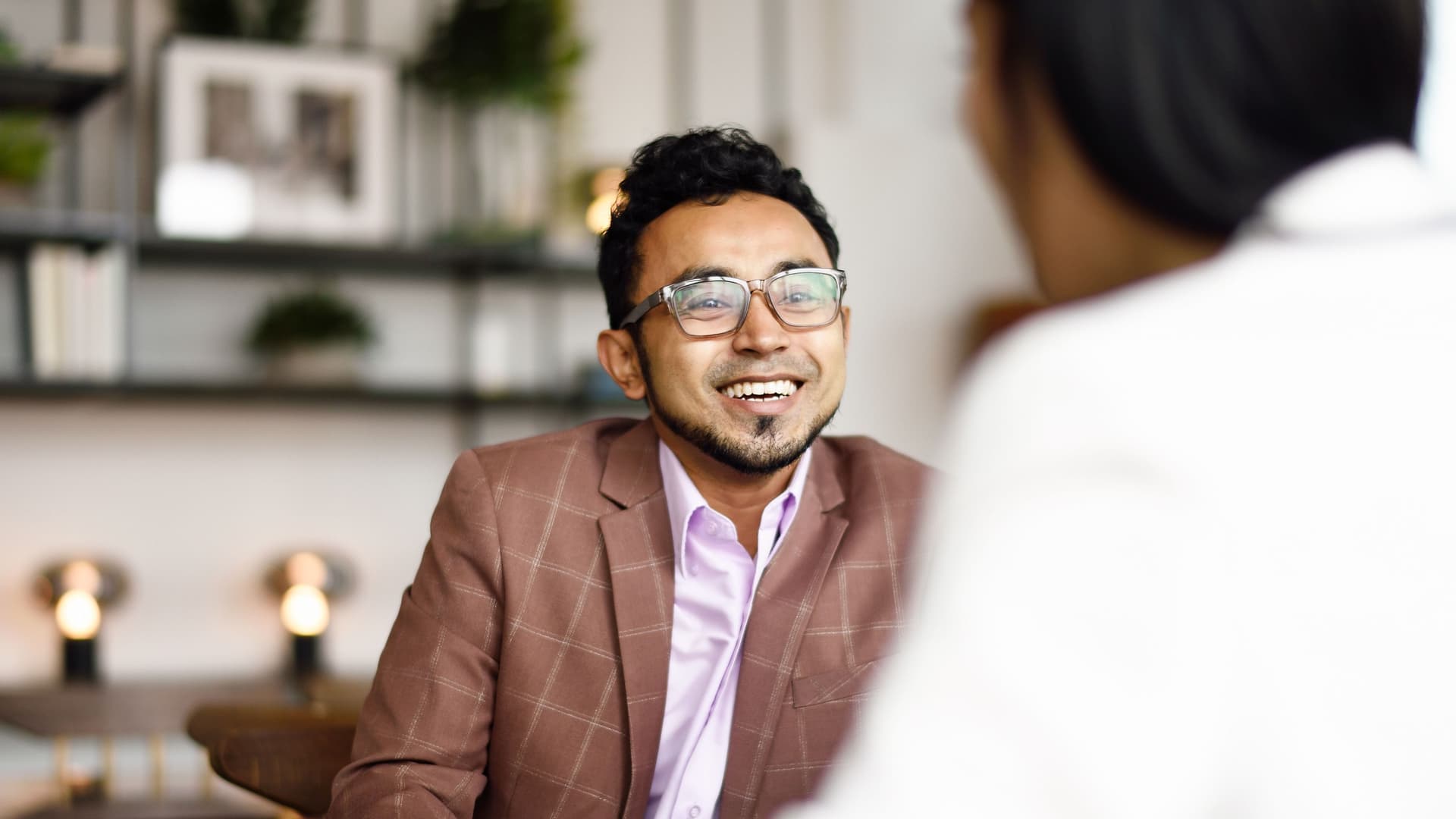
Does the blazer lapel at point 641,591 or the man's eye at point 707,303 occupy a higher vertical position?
the man's eye at point 707,303

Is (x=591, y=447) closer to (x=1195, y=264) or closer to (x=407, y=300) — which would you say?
(x=1195, y=264)

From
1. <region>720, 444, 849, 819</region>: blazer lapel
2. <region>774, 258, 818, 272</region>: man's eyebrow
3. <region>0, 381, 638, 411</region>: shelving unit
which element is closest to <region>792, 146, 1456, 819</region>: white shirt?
<region>720, 444, 849, 819</region>: blazer lapel

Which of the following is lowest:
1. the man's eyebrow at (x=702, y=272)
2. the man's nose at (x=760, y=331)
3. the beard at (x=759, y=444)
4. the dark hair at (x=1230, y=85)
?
the beard at (x=759, y=444)

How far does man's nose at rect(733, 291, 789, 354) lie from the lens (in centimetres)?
169

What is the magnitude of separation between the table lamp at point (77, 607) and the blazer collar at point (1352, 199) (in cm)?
369

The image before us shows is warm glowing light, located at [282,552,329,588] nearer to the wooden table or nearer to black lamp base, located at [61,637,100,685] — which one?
the wooden table

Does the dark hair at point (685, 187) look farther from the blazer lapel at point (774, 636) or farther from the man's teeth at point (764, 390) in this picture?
the blazer lapel at point (774, 636)

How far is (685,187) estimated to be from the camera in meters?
1.79

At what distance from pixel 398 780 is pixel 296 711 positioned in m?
0.49

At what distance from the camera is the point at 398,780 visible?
153cm

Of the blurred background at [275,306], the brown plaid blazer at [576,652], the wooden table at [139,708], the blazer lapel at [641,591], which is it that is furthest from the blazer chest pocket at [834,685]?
the blurred background at [275,306]

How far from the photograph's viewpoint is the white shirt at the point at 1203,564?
51cm

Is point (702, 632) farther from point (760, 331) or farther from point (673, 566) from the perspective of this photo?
point (760, 331)

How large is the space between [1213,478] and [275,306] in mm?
3632
